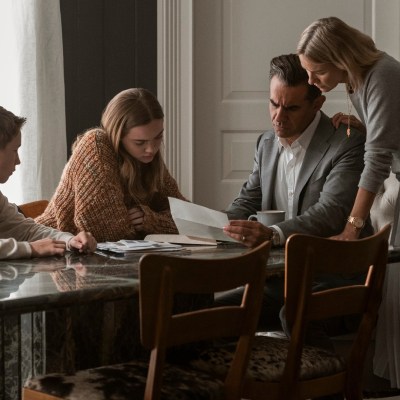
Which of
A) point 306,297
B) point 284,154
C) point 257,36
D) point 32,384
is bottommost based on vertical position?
point 32,384

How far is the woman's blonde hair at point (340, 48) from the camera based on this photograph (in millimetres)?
2768

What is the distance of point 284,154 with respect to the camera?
313 centimetres

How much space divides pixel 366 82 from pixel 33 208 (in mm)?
1422

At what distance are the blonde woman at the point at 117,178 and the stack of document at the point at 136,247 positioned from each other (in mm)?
362

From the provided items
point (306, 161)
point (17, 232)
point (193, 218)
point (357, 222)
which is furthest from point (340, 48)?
point (17, 232)

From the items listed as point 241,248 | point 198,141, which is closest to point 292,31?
point 198,141

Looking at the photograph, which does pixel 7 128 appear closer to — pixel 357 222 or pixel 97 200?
pixel 97 200

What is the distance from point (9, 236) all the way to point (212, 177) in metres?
2.06

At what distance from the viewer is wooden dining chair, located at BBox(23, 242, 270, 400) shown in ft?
6.05

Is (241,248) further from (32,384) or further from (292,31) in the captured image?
(292,31)

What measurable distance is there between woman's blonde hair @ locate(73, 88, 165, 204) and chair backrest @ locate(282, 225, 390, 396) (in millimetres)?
1093

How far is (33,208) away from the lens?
3.55m

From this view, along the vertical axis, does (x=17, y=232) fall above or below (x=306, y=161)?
below

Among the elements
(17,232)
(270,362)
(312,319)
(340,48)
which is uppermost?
(340,48)
